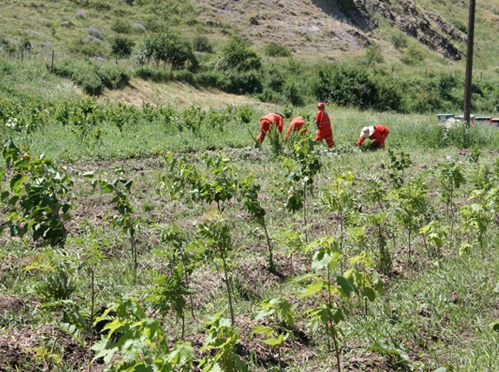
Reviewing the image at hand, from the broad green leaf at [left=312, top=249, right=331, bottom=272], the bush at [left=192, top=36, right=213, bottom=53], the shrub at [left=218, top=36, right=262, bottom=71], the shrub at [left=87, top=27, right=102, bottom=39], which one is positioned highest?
the broad green leaf at [left=312, top=249, right=331, bottom=272]

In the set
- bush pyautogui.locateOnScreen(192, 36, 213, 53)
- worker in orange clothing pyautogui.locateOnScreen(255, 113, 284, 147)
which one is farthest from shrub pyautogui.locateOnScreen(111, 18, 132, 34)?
worker in orange clothing pyautogui.locateOnScreen(255, 113, 284, 147)

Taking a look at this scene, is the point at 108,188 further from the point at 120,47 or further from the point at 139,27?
the point at 139,27

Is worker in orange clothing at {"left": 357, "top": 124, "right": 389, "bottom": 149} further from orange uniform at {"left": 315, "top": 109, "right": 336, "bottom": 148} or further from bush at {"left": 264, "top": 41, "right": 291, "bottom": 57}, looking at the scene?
bush at {"left": 264, "top": 41, "right": 291, "bottom": 57}

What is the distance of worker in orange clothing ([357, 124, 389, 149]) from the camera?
12398 millimetres

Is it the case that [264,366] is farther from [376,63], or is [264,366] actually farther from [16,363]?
[376,63]

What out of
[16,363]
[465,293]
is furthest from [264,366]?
[465,293]

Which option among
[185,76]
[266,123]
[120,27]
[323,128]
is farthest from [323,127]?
[120,27]

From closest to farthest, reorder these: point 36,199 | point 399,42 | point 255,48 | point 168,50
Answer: point 36,199, point 168,50, point 255,48, point 399,42

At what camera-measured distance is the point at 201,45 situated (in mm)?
38531

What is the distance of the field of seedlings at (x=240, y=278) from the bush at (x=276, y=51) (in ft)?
109

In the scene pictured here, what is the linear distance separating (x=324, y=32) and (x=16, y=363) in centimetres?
4516

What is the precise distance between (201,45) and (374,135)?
28.3 meters

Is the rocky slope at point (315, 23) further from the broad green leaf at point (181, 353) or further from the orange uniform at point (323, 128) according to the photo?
the broad green leaf at point (181, 353)

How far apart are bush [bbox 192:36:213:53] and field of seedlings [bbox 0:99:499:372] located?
3163cm
